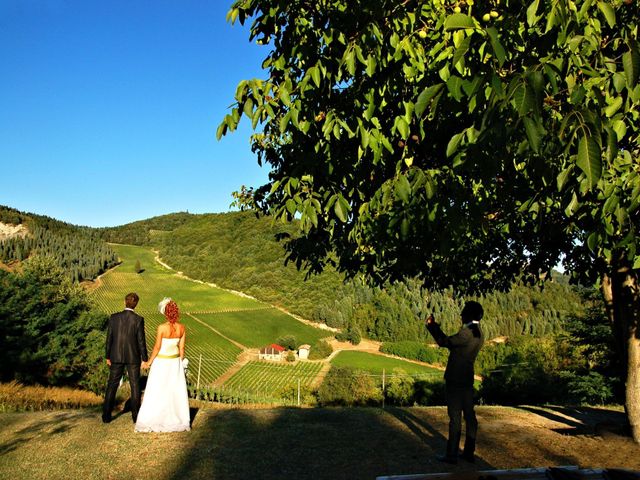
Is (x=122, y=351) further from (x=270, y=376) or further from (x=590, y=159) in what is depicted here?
(x=270, y=376)

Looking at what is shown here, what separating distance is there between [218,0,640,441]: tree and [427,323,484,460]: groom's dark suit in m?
1.56

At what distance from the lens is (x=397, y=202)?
6.69 m

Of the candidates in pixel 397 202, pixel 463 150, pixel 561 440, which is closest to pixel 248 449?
pixel 397 202

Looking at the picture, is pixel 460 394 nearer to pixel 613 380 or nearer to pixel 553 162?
pixel 553 162

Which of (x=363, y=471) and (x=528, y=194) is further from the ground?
(x=528, y=194)

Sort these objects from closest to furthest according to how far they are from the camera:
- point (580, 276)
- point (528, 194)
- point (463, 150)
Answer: point (463, 150) < point (528, 194) < point (580, 276)

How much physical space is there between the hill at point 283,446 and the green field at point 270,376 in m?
78.3

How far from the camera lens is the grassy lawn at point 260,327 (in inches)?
4523

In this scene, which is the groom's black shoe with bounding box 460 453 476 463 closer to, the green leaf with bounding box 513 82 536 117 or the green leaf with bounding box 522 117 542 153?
the green leaf with bounding box 522 117 542 153

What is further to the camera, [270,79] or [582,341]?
[582,341]

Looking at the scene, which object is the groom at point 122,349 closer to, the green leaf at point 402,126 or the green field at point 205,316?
the green leaf at point 402,126

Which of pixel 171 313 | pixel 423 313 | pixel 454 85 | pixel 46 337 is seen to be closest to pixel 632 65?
pixel 454 85

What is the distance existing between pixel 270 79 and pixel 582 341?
1496 inches

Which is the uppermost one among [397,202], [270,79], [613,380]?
[270,79]
